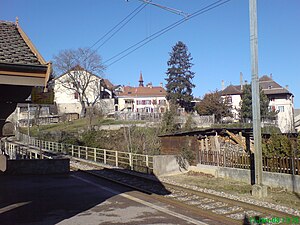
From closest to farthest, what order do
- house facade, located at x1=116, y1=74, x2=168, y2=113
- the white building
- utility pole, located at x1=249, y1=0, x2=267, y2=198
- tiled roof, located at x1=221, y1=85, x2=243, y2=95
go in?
1. utility pole, located at x1=249, y1=0, x2=267, y2=198
2. the white building
3. tiled roof, located at x1=221, y1=85, x2=243, y2=95
4. house facade, located at x1=116, y1=74, x2=168, y2=113

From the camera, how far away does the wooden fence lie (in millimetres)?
13307

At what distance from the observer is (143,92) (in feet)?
307

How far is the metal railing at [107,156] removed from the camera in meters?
20.7

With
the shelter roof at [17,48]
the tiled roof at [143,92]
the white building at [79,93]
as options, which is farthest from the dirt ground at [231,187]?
the tiled roof at [143,92]

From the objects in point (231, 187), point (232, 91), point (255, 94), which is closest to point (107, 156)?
point (231, 187)

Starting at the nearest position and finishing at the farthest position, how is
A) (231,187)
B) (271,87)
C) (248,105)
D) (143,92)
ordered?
1. (231,187)
2. (248,105)
3. (271,87)
4. (143,92)

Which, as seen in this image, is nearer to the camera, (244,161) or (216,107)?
(244,161)

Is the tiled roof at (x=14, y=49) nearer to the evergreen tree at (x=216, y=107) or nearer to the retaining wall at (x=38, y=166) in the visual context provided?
→ the retaining wall at (x=38, y=166)

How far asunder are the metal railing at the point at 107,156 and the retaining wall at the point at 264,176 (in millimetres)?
3276

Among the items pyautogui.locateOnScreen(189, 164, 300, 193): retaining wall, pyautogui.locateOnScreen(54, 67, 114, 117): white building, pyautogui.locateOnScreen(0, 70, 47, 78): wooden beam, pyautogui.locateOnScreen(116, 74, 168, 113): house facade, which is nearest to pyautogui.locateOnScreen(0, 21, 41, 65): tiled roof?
pyautogui.locateOnScreen(0, 70, 47, 78): wooden beam

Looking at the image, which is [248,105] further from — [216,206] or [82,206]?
[82,206]

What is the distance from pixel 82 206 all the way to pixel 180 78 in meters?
61.0

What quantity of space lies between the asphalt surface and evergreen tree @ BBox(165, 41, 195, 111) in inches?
2112

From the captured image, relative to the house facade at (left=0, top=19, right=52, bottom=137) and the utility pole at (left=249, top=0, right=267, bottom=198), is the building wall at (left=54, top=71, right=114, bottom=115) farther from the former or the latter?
the house facade at (left=0, top=19, right=52, bottom=137)
